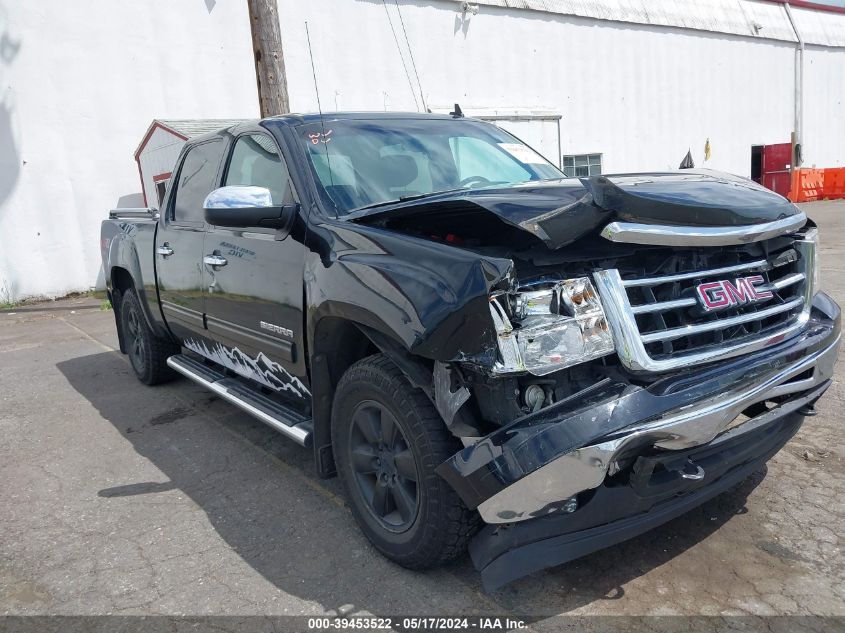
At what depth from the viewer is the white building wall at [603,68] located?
13.6 metres

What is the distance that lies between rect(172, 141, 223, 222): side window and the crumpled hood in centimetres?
204

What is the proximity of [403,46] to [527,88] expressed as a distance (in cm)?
363

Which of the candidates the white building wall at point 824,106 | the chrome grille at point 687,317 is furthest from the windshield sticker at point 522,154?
the white building wall at point 824,106

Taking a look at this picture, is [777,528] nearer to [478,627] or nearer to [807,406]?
[807,406]

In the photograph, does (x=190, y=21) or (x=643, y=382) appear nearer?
(x=643, y=382)

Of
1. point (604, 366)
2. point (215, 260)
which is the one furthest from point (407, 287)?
point (215, 260)

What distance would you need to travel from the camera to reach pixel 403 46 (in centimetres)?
1415

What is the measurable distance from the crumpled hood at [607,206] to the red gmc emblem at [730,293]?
22 centimetres

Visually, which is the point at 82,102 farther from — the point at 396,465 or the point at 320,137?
the point at 396,465

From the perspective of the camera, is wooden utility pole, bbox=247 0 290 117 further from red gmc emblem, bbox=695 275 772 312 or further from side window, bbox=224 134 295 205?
red gmc emblem, bbox=695 275 772 312

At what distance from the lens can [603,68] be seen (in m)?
17.8

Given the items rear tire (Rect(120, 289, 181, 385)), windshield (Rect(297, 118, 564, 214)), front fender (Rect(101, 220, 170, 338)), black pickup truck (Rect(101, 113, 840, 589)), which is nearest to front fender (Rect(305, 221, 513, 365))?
black pickup truck (Rect(101, 113, 840, 589))

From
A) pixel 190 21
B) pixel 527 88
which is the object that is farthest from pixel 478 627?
pixel 527 88

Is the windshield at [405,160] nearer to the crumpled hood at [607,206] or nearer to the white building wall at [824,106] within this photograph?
the crumpled hood at [607,206]
